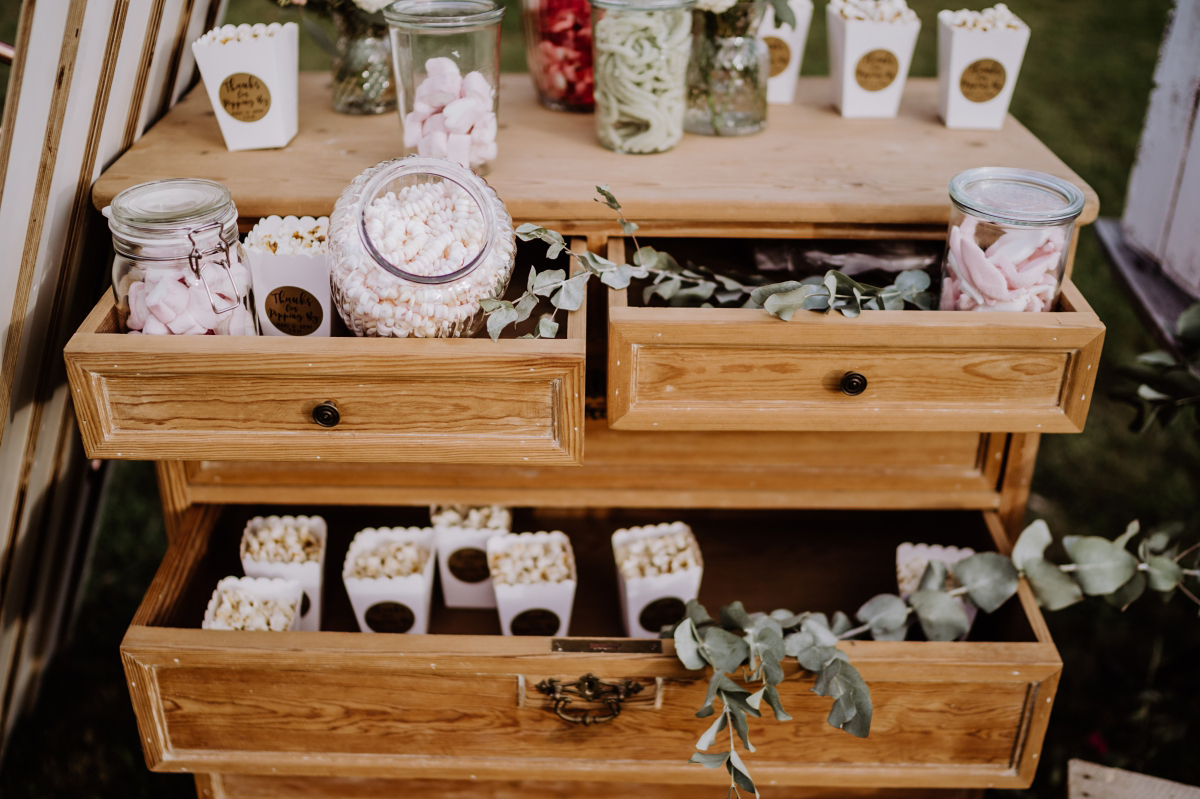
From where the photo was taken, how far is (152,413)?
1.11 m

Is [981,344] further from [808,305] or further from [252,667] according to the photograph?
[252,667]

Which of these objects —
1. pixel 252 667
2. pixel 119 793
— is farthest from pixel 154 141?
pixel 119 793

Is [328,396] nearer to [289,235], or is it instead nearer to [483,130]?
[289,235]

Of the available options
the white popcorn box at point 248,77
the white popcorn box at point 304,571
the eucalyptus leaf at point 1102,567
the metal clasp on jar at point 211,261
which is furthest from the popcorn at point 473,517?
the eucalyptus leaf at point 1102,567

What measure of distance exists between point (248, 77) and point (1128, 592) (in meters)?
1.46

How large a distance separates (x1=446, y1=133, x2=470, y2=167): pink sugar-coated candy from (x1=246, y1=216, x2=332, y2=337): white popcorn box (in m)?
0.19

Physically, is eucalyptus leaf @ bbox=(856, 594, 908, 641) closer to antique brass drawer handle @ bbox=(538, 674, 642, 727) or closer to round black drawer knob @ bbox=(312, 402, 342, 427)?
antique brass drawer handle @ bbox=(538, 674, 642, 727)

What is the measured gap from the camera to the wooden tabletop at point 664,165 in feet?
4.09

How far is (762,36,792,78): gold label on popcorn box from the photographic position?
1.58 meters

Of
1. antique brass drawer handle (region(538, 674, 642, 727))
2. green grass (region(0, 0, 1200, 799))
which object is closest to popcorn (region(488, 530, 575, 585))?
antique brass drawer handle (region(538, 674, 642, 727))

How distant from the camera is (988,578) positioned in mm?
1316

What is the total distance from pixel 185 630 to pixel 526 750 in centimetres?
48

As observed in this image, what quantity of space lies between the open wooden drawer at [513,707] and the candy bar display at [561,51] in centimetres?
88

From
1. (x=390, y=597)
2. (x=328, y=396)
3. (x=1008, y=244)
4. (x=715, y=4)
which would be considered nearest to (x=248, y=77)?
(x=328, y=396)
